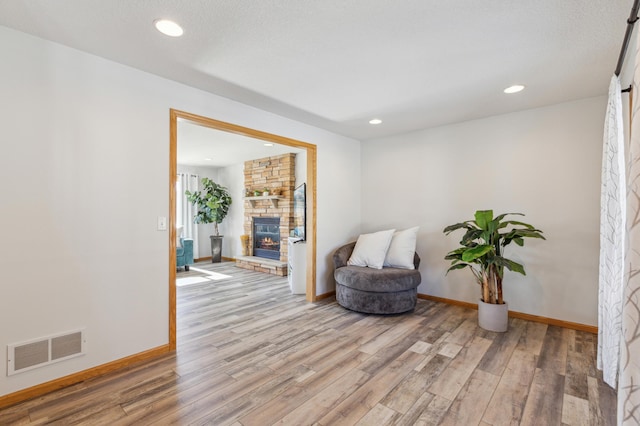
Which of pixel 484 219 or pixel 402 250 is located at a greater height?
pixel 484 219

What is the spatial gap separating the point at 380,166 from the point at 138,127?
10.9ft

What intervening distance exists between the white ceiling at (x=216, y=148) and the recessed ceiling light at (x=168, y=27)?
2.09 metres

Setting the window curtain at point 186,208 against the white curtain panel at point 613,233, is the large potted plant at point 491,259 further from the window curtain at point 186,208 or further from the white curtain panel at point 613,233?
the window curtain at point 186,208

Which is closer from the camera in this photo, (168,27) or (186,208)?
(168,27)

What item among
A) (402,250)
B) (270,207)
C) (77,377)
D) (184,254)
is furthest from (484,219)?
(184,254)

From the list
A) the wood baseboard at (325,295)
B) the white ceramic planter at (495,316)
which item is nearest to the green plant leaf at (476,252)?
the white ceramic planter at (495,316)

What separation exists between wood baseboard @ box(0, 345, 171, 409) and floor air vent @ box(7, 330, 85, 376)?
0.14 metres

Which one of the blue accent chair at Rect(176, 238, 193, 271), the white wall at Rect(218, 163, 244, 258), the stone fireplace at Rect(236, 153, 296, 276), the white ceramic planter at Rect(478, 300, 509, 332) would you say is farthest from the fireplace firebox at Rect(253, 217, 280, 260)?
the white ceramic planter at Rect(478, 300, 509, 332)

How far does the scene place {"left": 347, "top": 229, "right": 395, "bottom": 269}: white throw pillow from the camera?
3.94 metres

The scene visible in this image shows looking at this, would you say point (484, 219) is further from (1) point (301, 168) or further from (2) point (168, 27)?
(1) point (301, 168)

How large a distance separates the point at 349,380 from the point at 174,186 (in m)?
2.19

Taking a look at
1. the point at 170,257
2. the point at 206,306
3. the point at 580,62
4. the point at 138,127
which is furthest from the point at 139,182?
the point at 580,62

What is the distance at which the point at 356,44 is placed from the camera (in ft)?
6.86

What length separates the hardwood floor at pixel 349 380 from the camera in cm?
184
